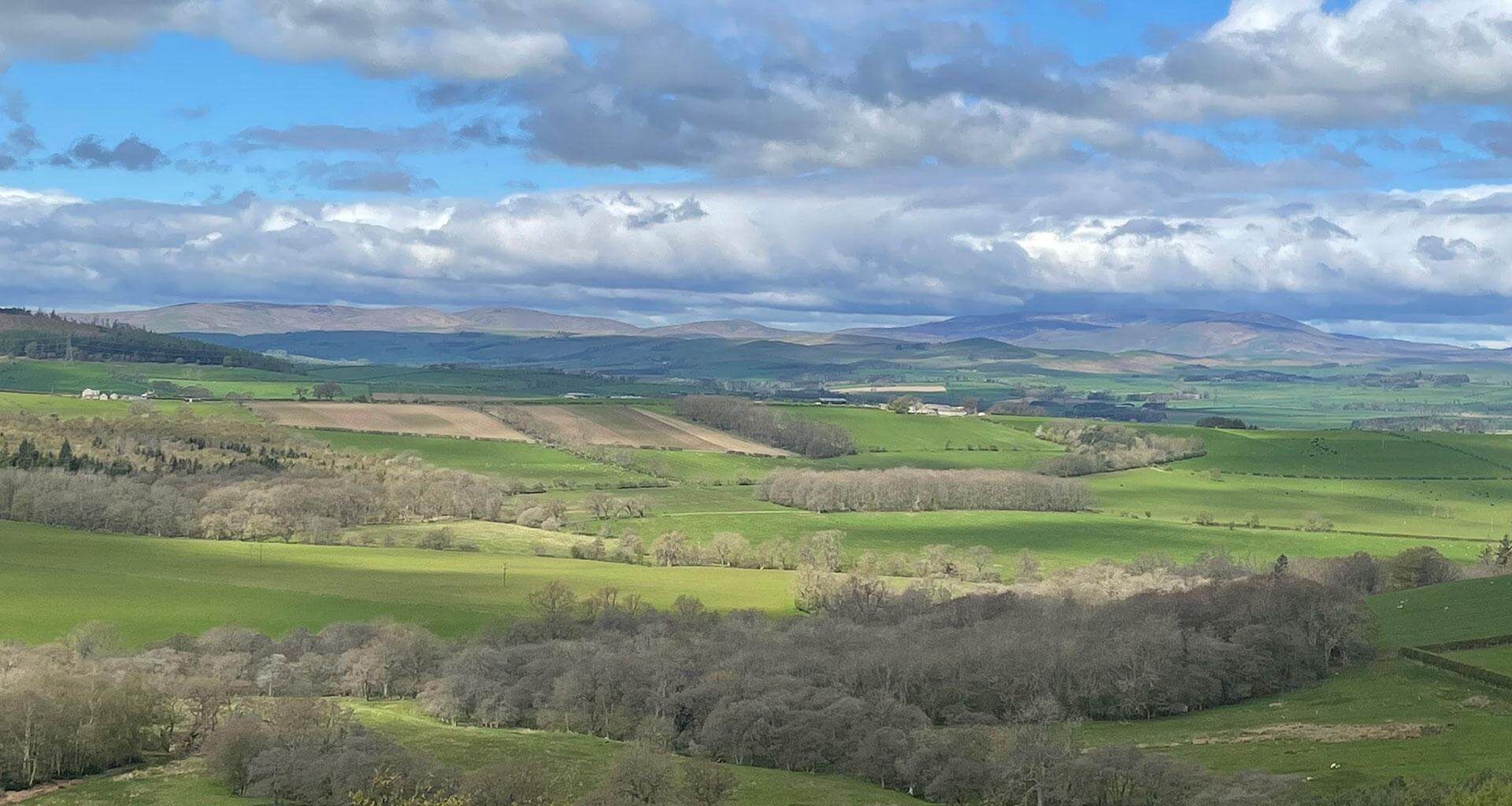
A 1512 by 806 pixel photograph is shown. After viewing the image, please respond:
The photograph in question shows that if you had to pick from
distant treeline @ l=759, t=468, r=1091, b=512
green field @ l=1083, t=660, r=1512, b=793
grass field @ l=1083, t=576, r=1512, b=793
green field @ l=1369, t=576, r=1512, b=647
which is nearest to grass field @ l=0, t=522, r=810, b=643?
distant treeline @ l=759, t=468, r=1091, b=512

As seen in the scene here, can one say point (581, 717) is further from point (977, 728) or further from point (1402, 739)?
point (1402, 739)

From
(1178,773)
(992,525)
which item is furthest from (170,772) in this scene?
(992,525)

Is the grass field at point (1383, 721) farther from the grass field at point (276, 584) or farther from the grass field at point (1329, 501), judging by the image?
the grass field at point (1329, 501)

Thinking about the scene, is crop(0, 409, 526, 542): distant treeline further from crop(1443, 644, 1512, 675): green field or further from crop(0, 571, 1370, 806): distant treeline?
crop(1443, 644, 1512, 675): green field

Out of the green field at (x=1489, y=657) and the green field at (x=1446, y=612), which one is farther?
the green field at (x=1446, y=612)

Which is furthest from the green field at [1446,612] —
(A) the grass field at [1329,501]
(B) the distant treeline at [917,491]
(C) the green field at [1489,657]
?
(B) the distant treeline at [917,491]
